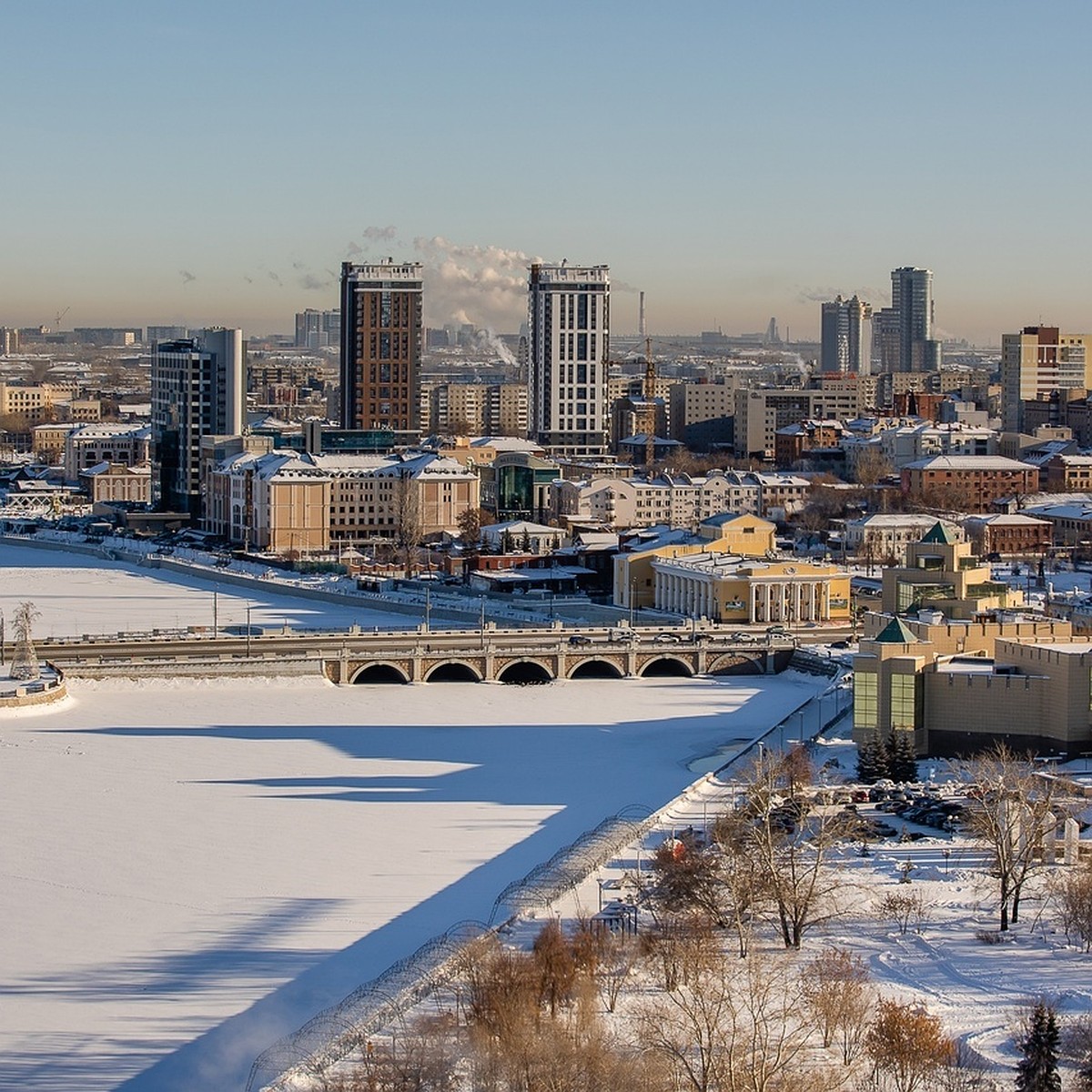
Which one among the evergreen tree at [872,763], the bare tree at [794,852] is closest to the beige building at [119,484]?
the evergreen tree at [872,763]

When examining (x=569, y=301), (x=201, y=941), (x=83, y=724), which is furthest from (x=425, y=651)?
(x=569, y=301)

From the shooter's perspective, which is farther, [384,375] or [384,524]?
Result: [384,375]

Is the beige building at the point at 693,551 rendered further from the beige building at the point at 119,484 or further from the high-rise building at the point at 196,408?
the beige building at the point at 119,484

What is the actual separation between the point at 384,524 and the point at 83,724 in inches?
1022

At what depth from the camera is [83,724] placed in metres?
27.6

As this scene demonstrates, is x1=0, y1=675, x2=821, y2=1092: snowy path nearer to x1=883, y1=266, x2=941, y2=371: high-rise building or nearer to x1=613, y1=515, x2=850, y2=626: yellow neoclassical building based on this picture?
x1=613, y1=515, x2=850, y2=626: yellow neoclassical building

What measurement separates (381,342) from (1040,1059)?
57998mm

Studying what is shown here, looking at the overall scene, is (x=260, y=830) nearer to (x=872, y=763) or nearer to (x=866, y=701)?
(x=872, y=763)

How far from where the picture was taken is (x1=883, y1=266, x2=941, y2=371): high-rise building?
438ft

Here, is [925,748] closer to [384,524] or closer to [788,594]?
[788,594]

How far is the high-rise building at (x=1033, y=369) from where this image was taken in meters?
78.8

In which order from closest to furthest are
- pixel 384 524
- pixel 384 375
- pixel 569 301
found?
pixel 384 524
pixel 384 375
pixel 569 301

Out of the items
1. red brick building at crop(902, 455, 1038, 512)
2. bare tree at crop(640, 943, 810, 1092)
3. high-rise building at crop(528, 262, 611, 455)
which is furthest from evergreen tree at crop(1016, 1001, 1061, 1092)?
high-rise building at crop(528, 262, 611, 455)

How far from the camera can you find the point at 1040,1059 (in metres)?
13.0
